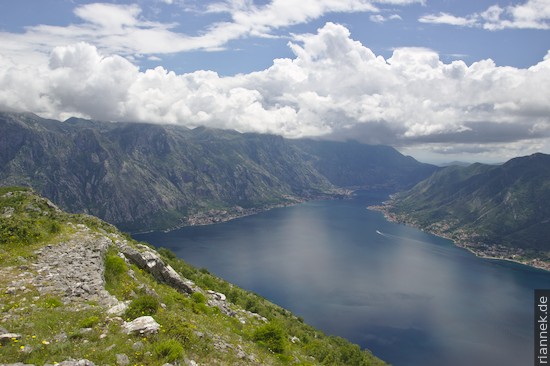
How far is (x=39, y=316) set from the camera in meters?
21.3

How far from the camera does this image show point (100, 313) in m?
22.5

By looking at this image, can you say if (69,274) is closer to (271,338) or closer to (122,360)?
(122,360)

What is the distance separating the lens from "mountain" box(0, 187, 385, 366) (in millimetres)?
18469

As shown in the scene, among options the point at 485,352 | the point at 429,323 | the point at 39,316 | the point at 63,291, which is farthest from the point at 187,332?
the point at 429,323

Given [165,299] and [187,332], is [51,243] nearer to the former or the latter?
[165,299]

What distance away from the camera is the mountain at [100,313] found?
18.5m

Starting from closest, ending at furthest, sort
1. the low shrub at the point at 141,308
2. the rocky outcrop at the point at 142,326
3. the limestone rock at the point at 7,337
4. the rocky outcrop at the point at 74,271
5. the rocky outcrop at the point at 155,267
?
the limestone rock at the point at 7,337 → the rocky outcrop at the point at 142,326 → the low shrub at the point at 141,308 → the rocky outcrop at the point at 74,271 → the rocky outcrop at the point at 155,267

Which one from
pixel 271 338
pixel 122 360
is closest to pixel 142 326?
pixel 122 360

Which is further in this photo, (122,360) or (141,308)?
(141,308)

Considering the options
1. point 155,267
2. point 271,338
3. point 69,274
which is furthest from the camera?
point 155,267

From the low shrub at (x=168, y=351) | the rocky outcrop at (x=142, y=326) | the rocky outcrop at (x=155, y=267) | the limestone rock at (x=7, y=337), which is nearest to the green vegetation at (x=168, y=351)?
the low shrub at (x=168, y=351)

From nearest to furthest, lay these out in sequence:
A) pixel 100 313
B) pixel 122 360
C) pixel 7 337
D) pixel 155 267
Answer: pixel 122 360, pixel 7 337, pixel 100 313, pixel 155 267

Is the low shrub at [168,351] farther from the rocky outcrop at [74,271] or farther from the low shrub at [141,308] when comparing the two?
the rocky outcrop at [74,271]

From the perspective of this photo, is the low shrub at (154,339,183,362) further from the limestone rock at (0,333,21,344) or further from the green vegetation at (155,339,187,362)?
the limestone rock at (0,333,21,344)
